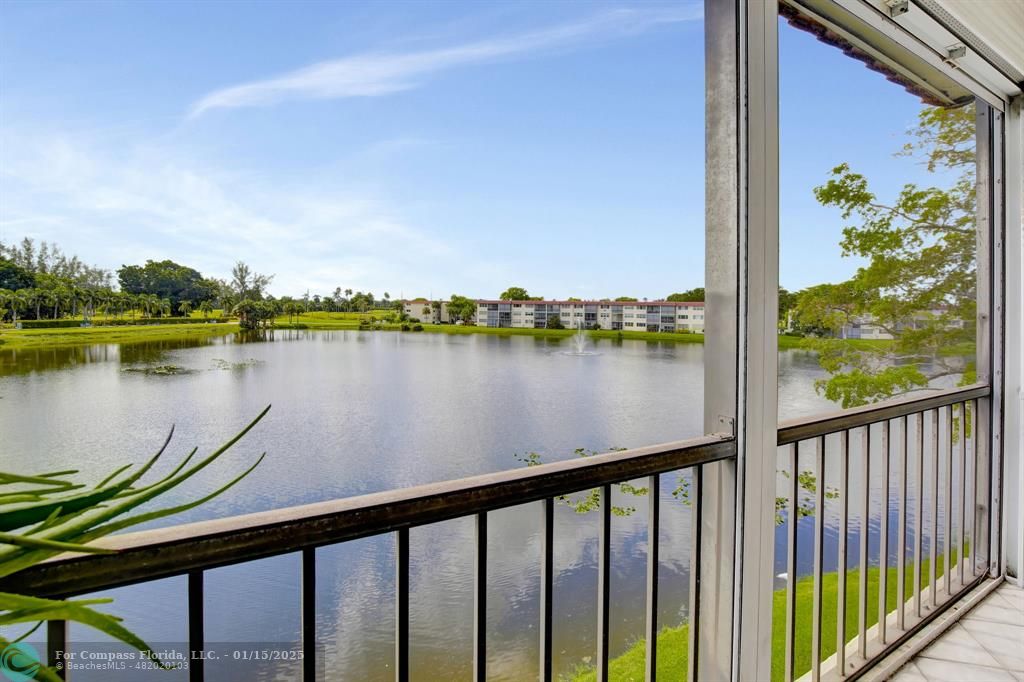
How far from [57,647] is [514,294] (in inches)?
83.6

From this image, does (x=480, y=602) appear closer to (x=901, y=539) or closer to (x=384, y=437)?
(x=384, y=437)

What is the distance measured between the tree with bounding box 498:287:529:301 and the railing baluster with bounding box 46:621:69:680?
79.5 inches

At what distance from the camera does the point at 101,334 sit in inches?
44.6

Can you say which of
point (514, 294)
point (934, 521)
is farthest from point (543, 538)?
point (934, 521)

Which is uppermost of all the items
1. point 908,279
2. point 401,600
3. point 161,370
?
point 908,279

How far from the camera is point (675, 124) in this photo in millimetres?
3062

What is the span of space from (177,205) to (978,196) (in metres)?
3.43

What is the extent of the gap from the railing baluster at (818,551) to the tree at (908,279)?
2.22 m

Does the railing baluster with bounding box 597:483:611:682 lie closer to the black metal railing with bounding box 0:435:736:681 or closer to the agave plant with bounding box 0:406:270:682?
the black metal railing with bounding box 0:435:736:681

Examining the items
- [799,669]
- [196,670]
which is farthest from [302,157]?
[799,669]

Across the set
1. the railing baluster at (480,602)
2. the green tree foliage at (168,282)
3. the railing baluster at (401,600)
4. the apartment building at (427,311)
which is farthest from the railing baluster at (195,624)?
the apartment building at (427,311)

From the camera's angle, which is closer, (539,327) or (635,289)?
(539,327)

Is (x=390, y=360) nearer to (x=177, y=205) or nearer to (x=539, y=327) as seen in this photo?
(x=539, y=327)

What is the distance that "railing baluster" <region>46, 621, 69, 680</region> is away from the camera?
2.24 ft
